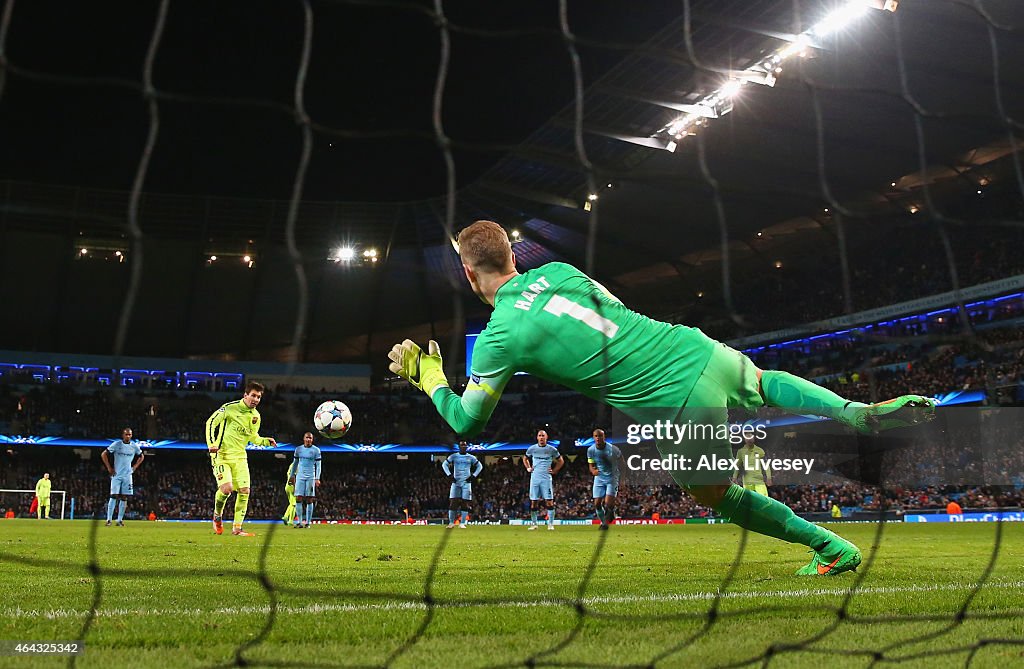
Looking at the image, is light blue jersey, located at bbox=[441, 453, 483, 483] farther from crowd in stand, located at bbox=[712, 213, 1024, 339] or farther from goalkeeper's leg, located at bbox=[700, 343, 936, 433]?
goalkeeper's leg, located at bbox=[700, 343, 936, 433]

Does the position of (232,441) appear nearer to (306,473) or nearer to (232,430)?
(232,430)

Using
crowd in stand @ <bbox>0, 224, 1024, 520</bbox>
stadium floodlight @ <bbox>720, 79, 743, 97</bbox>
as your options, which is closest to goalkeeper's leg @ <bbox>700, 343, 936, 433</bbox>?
stadium floodlight @ <bbox>720, 79, 743, 97</bbox>

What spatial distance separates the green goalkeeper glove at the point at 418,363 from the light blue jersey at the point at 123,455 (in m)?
15.0

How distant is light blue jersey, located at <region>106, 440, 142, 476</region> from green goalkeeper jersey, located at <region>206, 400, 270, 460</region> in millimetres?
5654

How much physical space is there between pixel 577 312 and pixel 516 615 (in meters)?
1.45

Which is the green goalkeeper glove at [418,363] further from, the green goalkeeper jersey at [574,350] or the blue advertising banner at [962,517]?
the blue advertising banner at [962,517]

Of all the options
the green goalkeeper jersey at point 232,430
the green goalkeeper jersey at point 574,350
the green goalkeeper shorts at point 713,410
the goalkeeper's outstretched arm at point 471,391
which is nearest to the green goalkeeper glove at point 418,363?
the goalkeeper's outstretched arm at point 471,391

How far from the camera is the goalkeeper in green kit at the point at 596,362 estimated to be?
3783 millimetres

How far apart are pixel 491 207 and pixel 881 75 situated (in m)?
14.1

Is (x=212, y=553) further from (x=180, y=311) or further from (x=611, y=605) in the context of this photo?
(x=180, y=311)

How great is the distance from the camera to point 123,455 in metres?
17.4

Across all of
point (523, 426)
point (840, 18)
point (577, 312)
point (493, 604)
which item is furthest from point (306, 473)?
point (523, 426)

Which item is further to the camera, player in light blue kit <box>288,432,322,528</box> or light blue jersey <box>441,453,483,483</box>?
player in light blue kit <box>288,432,322,528</box>

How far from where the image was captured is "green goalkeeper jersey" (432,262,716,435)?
3.77 m
